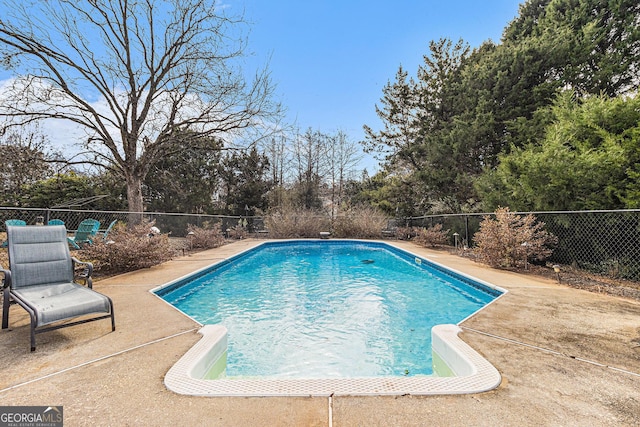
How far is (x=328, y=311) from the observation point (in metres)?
5.03

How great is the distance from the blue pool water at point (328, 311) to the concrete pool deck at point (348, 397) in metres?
0.91

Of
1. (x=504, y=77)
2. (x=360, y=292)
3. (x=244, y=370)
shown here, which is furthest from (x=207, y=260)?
(x=504, y=77)

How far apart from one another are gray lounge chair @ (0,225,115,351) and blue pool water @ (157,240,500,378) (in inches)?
59.5

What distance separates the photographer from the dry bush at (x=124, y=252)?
19.9ft

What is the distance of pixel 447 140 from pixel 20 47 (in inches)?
580

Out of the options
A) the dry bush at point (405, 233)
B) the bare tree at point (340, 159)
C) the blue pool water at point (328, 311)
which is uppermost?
the bare tree at point (340, 159)

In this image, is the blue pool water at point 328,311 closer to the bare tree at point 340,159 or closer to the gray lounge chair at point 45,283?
the gray lounge chair at point 45,283

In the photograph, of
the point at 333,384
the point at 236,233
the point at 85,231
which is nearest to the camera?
the point at 333,384

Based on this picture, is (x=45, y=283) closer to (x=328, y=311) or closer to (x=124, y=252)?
(x=124, y=252)

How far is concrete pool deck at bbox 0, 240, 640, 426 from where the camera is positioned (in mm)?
1711

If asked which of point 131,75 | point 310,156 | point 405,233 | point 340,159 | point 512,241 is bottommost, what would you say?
point 405,233

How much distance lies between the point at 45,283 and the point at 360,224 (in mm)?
12326

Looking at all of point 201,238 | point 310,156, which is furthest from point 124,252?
point 310,156

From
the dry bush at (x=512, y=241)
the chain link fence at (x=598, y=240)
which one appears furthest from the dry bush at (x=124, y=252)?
the chain link fence at (x=598, y=240)
